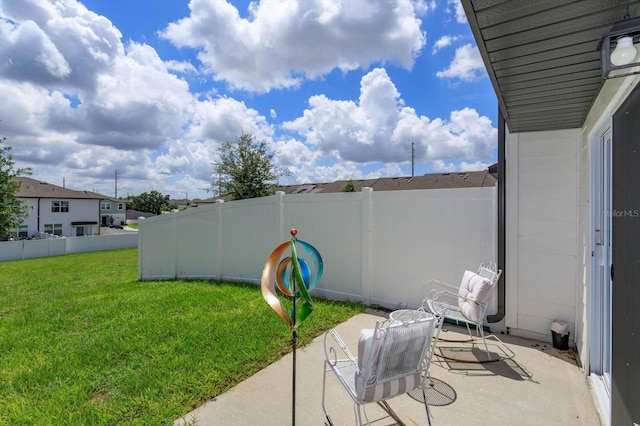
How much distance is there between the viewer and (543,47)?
6.21 feet

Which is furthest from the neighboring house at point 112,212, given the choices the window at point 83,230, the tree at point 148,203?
the tree at point 148,203

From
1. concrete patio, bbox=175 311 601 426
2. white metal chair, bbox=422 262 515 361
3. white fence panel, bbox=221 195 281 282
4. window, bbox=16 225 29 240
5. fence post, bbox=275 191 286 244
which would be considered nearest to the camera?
concrete patio, bbox=175 311 601 426

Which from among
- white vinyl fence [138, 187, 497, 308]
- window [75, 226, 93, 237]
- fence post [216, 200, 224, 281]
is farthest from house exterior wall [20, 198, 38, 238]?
fence post [216, 200, 224, 281]

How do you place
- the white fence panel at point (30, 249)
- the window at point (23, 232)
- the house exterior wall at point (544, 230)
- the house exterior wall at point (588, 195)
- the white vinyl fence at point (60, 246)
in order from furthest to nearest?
the window at point (23, 232) → the white vinyl fence at point (60, 246) → the white fence panel at point (30, 249) → the house exterior wall at point (544, 230) → the house exterior wall at point (588, 195)

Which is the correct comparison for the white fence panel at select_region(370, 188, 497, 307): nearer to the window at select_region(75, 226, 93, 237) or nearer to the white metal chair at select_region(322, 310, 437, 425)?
the white metal chair at select_region(322, 310, 437, 425)

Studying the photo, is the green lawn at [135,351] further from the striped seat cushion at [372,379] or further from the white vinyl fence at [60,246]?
the white vinyl fence at [60,246]

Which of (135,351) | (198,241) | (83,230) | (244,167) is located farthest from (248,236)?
(83,230)

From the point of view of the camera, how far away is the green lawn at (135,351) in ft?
8.14

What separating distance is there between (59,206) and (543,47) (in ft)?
127

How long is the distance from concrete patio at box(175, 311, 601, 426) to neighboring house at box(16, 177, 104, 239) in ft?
112

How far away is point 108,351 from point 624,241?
15.0ft

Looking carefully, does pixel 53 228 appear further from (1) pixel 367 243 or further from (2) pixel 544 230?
(2) pixel 544 230

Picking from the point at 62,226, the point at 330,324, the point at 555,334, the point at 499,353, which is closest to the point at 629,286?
the point at 499,353

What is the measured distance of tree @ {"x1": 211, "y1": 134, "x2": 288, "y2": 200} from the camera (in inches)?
547
